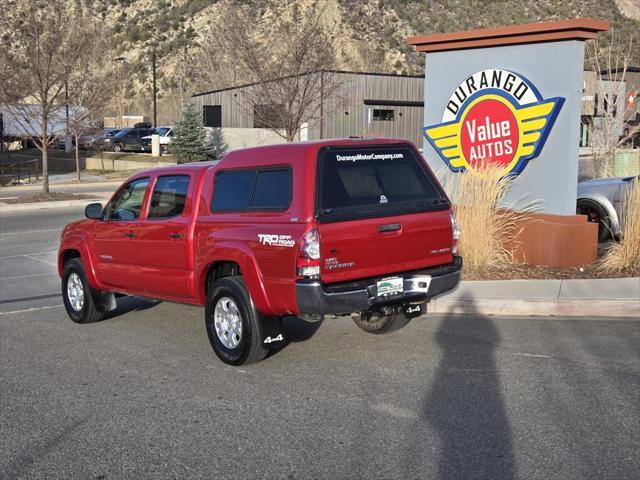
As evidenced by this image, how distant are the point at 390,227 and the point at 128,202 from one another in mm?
3418

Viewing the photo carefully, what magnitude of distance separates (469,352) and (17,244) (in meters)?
11.4

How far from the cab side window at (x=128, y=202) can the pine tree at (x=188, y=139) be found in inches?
1247

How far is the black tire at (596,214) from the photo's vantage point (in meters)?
12.4

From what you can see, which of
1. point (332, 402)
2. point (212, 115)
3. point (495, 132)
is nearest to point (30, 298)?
point (332, 402)

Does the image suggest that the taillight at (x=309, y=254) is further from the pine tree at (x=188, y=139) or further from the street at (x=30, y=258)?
the pine tree at (x=188, y=139)

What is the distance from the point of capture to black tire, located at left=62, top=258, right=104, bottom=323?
870 cm

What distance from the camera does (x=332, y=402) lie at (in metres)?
5.80

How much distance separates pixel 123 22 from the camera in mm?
95438

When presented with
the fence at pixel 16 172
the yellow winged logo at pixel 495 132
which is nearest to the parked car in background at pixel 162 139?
the fence at pixel 16 172

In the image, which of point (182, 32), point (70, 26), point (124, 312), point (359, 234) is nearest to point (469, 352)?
point (359, 234)

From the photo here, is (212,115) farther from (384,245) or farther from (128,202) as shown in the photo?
(384,245)

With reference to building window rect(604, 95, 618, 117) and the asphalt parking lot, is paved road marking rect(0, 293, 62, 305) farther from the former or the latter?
building window rect(604, 95, 618, 117)

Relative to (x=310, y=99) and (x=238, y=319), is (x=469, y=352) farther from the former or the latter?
(x=310, y=99)

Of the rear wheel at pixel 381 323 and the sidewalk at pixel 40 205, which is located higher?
the sidewalk at pixel 40 205
